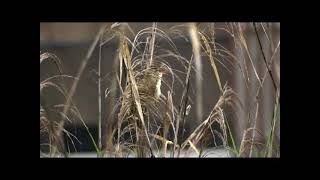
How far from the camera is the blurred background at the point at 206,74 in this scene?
5520 mm

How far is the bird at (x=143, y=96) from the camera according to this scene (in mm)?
5500

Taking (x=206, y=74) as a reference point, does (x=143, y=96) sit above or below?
below

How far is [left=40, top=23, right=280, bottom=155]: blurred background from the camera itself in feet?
18.1

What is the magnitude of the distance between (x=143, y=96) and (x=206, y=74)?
0.40 m

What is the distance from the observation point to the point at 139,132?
550 centimetres

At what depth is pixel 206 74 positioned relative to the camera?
218 inches

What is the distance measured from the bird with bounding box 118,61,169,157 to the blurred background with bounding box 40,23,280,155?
0.10 metres

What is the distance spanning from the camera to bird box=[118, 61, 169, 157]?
5500mm

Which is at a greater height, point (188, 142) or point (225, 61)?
point (225, 61)

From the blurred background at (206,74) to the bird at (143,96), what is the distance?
0.10 meters

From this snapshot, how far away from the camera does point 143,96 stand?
5516 mm
